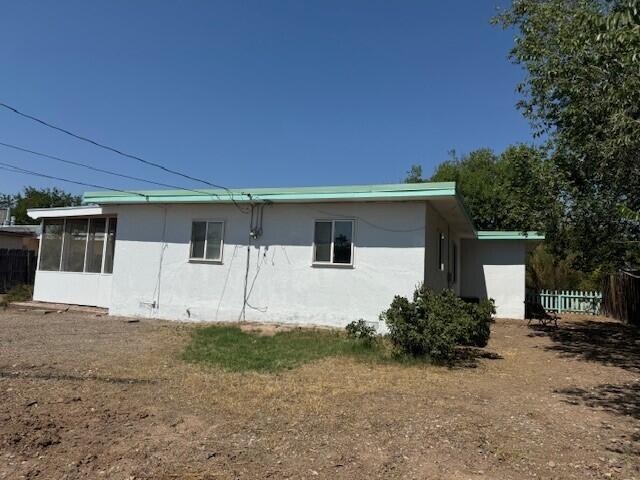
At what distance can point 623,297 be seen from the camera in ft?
62.1

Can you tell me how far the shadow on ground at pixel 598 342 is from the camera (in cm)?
985

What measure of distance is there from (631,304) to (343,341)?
42.8 feet

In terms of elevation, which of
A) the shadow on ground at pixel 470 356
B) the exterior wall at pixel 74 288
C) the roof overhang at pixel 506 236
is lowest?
the shadow on ground at pixel 470 356

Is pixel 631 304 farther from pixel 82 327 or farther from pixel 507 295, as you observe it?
pixel 82 327

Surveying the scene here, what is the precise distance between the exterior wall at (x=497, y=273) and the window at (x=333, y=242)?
→ 354 inches

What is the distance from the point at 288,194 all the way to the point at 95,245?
7.09 metres

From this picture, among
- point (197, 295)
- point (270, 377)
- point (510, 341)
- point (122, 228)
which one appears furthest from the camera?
point (122, 228)

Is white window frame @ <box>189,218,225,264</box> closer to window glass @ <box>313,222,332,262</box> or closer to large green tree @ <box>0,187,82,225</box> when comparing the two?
window glass @ <box>313,222,332,262</box>

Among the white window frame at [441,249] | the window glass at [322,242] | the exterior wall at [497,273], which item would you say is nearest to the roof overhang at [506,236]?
the exterior wall at [497,273]

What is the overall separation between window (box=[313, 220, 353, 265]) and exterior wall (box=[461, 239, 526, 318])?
29.5 feet

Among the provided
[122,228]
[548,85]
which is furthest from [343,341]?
[122,228]

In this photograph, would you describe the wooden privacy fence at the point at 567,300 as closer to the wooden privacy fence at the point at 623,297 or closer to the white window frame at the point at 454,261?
the wooden privacy fence at the point at 623,297

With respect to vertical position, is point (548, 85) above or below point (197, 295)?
above

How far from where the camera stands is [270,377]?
23.7 ft
